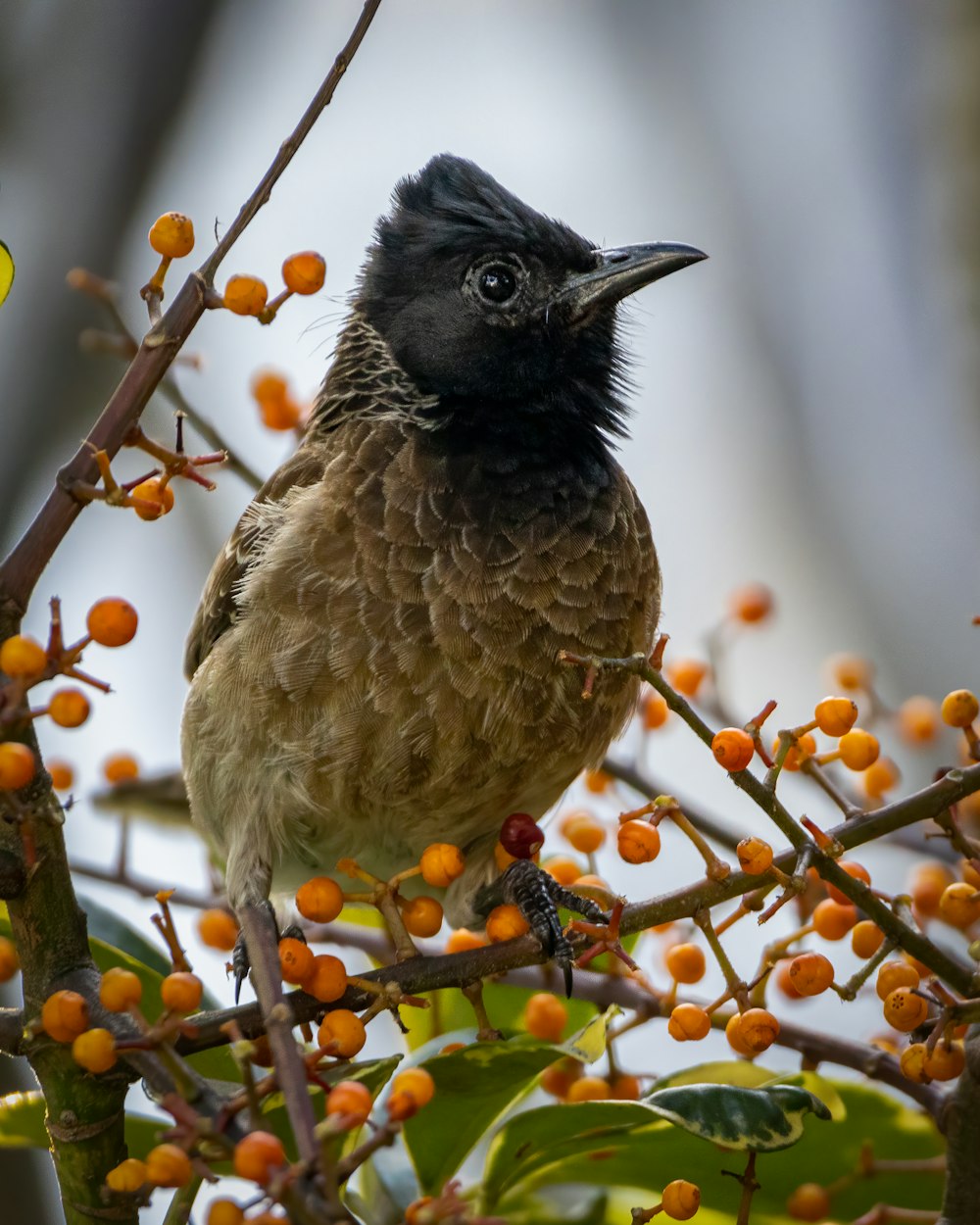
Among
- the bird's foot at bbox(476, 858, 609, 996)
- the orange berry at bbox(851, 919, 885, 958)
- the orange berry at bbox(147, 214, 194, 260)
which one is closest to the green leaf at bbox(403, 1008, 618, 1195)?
the bird's foot at bbox(476, 858, 609, 996)

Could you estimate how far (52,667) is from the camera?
176cm

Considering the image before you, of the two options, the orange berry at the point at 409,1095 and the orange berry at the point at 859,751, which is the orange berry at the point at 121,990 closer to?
the orange berry at the point at 409,1095

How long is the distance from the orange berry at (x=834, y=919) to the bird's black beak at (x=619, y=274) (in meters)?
1.48

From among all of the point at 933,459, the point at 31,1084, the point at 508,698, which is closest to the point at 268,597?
the point at 508,698

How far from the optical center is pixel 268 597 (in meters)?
3.24

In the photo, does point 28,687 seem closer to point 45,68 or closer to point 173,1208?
point 173,1208

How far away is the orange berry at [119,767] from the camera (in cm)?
351

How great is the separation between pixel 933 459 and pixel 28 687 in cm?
502

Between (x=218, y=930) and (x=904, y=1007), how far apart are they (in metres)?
1.59

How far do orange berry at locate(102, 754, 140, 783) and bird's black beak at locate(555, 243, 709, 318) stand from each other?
1445 mm

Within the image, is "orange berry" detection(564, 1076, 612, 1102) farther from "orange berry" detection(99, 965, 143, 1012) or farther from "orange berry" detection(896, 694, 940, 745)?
"orange berry" detection(896, 694, 940, 745)

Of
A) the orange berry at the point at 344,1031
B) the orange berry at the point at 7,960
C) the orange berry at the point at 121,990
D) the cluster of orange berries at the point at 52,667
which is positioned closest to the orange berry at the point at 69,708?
the cluster of orange berries at the point at 52,667

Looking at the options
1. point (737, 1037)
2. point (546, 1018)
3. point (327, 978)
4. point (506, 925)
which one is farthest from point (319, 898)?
point (737, 1037)

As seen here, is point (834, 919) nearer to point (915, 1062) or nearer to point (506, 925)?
point (915, 1062)
